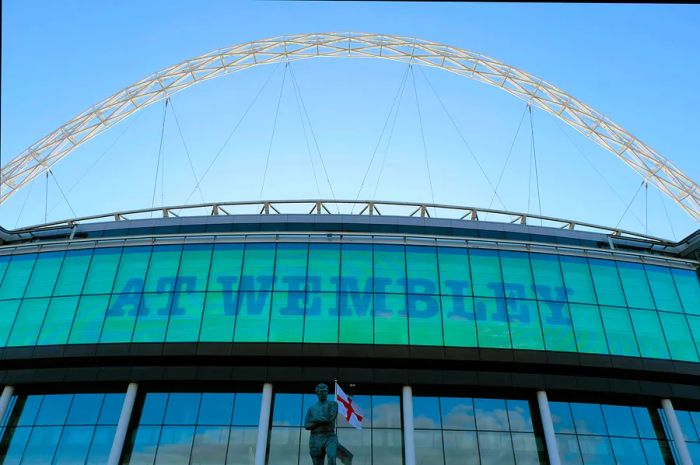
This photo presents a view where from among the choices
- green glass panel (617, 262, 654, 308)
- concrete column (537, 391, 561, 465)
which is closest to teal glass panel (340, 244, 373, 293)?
concrete column (537, 391, 561, 465)

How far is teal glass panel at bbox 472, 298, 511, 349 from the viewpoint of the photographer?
29453mm

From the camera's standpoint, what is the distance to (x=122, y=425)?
27.8 m

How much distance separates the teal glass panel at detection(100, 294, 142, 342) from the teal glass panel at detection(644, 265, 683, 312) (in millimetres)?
28235

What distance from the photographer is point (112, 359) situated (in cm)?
2977

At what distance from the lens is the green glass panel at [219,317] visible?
2947 cm

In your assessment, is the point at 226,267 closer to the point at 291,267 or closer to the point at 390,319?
the point at 291,267

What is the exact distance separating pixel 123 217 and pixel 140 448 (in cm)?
1509

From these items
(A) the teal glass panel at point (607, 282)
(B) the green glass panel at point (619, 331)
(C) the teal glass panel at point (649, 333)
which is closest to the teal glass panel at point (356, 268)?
(A) the teal glass panel at point (607, 282)

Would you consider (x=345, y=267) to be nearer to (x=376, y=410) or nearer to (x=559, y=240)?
(x=376, y=410)

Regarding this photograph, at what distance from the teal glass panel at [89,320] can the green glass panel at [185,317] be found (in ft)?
12.4

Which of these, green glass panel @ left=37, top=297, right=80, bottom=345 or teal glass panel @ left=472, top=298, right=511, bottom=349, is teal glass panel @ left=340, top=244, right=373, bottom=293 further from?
green glass panel @ left=37, top=297, right=80, bottom=345

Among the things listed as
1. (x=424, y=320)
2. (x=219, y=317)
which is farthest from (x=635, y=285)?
(x=219, y=317)

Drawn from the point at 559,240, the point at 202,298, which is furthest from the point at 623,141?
the point at 202,298

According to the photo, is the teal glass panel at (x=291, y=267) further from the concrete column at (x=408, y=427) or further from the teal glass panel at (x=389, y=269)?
the concrete column at (x=408, y=427)
